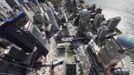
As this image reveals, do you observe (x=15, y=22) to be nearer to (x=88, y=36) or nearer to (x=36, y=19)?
(x=36, y=19)

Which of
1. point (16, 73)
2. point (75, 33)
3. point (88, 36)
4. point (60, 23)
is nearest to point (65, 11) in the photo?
point (60, 23)

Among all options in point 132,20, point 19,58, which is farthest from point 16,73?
point 132,20

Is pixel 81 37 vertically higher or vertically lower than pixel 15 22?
lower

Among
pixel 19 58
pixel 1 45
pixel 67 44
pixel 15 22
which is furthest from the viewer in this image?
pixel 67 44

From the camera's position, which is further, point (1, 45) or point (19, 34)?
point (1, 45)

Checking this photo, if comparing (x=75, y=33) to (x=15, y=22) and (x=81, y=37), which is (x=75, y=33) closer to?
(x=81, y=37)

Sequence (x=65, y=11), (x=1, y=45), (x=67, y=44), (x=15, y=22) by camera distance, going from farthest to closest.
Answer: (x=65, y=11)
(x=67, y=44)
(x=1, y=45)
(x=15, y=22)

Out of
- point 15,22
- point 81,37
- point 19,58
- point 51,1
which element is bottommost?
point 19,58
